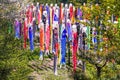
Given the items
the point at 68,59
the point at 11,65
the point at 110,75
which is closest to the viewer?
the point at 110,75

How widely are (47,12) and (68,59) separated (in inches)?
125

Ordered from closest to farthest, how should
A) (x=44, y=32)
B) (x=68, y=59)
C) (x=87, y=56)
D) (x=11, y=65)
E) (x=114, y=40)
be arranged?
(x=114, y=40)
(x=11, y=65)
(x=87, y=56)
(x=44, y=32)
(x=68, y=59)

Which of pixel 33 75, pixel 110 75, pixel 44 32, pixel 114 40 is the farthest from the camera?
pixel 44 32

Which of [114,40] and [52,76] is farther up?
[114,40]

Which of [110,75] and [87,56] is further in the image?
[87,56]

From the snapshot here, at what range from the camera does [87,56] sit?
16.8 m

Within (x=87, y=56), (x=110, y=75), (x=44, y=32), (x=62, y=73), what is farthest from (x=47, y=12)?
(x=110, y=75)

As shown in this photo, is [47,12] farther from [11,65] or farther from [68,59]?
[11,65]

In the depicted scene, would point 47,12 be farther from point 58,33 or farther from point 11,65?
point 11,65

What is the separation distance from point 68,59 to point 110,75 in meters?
10.9

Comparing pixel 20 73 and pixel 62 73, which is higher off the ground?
pixel 20 73

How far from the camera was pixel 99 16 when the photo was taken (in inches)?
399

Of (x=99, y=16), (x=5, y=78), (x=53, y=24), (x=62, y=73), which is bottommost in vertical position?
(x=62, y=73)

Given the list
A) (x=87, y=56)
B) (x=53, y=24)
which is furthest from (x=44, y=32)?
(x=87, y=56)
